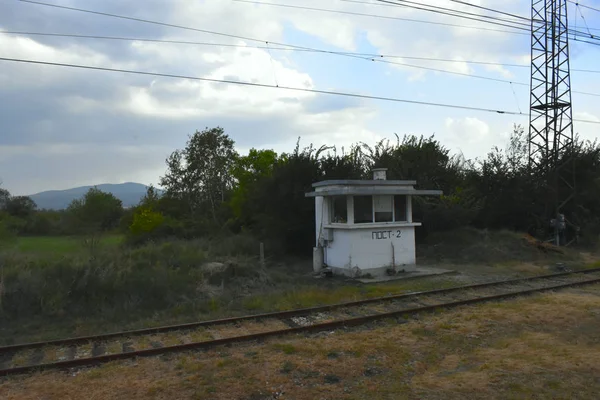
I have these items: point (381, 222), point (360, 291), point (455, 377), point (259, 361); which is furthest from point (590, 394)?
point (381, 222)

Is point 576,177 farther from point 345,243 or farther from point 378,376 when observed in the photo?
point 378,376

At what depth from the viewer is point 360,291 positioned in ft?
44.7

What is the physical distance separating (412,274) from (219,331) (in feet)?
29.2

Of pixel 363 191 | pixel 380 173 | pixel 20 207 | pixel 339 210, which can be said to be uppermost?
pixel 380 173

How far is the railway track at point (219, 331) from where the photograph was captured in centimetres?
795

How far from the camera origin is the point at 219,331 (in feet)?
31.4

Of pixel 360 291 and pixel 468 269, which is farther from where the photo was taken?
pixel 468 269

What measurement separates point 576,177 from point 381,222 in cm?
1703

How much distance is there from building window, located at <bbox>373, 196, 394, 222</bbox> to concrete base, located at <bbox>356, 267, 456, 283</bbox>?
1937mm

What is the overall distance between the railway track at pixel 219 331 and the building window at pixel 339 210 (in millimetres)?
4489

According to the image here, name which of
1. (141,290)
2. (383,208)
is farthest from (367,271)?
(141,290)

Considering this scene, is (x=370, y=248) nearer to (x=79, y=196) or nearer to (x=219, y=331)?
(x=219, y=331)

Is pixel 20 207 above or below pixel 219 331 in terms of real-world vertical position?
above

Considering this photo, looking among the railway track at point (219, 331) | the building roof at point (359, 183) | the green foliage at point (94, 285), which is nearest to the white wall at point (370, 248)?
the building roof at point (359, 183)
